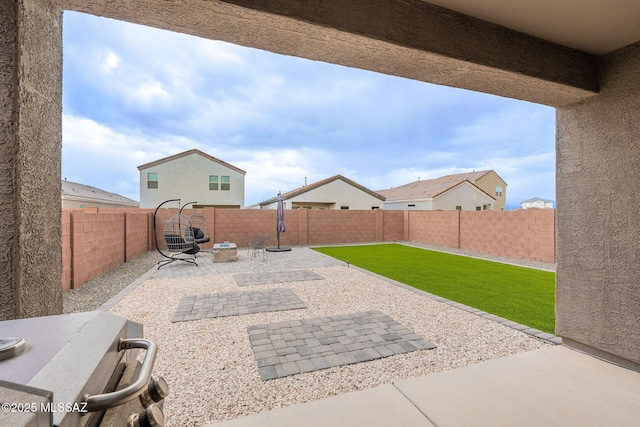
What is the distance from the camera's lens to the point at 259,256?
926 centimetres

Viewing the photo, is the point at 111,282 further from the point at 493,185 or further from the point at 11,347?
the point at 493,185

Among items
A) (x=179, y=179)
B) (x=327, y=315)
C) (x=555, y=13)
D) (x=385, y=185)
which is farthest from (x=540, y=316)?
(x=385, y=185)

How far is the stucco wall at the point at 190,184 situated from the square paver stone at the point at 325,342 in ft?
59.5

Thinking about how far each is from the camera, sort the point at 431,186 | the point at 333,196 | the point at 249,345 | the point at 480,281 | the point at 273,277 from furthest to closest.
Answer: the point at 431,186, the point at 333,196, the point at 273,277, the point at 480,281, the point at 249,345

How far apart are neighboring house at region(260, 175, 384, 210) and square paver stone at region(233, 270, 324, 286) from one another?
13405 millimetres

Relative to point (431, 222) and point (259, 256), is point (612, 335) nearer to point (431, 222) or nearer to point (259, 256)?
point (259, 256)

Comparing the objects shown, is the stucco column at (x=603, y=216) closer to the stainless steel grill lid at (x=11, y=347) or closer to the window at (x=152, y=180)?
the stainless steel grill lid at (x=11, y=347)

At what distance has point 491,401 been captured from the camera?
1999 mm

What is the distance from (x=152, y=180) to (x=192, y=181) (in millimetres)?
2408

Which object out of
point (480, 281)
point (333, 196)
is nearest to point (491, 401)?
point (480, 281)

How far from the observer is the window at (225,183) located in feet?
66.7

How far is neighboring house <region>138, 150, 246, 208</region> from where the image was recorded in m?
18.5

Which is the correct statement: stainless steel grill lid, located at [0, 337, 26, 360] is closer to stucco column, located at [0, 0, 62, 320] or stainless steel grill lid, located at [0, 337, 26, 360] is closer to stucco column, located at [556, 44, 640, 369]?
stucco column, located at [0, 0, 62, 320]

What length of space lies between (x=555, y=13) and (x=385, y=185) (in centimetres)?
3535
